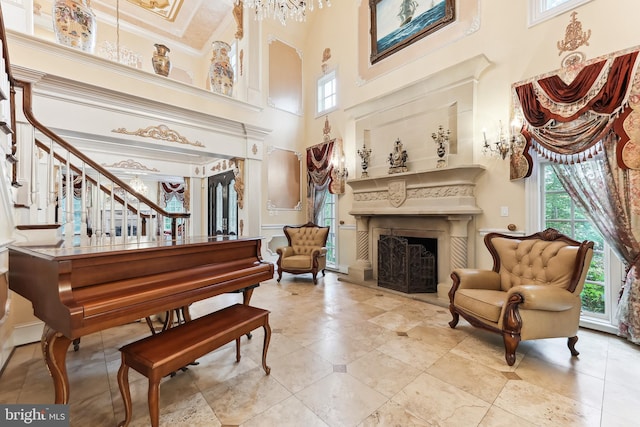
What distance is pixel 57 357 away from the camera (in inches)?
52.3

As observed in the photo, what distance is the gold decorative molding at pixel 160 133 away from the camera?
4.19 meters

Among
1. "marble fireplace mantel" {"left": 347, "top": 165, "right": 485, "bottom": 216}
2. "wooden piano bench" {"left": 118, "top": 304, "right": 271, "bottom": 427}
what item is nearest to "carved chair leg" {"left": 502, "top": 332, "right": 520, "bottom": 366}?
"marble fireplace mantel" {"left": 347, "top": 165, "right": 485, "bottom": 216}

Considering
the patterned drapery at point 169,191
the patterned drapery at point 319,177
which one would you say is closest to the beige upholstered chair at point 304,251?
the patterned drapery at point 319,177

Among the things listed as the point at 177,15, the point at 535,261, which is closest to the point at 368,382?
the point at 535,261

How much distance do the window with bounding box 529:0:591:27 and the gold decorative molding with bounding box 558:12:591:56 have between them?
0.38 ft

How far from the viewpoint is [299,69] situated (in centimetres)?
655

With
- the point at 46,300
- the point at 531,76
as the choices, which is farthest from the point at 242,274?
the point at 531,76

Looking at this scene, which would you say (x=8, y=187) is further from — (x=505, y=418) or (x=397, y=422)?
(x=505, y=418)

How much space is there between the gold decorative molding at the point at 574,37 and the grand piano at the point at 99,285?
4304 mm

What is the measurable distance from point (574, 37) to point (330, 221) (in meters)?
4.73

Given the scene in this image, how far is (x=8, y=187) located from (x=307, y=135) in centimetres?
525

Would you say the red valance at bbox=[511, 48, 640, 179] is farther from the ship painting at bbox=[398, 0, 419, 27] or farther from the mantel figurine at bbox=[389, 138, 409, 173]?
the ship painting at bbox=[398, 0, 419, 27]

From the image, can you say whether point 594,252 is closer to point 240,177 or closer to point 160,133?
point 240,177

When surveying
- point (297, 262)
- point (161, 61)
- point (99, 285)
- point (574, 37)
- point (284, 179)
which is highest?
point (161, 61)
